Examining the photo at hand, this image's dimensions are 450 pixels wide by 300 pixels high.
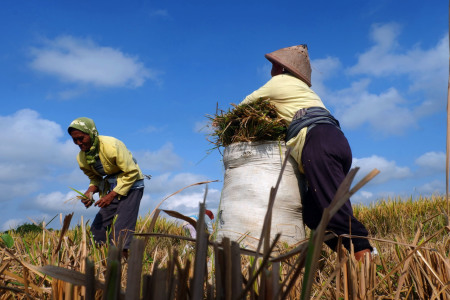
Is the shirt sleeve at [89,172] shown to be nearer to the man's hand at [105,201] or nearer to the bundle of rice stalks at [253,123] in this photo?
the man's hand at [105,201]

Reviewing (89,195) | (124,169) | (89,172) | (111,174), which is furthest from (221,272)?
(89,172)

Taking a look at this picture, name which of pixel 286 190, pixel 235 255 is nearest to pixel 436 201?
pixel 286 190

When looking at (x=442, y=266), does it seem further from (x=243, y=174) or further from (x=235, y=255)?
(x=243, y=174)

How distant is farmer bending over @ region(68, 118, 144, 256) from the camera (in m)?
4.34

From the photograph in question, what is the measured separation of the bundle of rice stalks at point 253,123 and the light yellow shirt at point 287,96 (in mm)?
60

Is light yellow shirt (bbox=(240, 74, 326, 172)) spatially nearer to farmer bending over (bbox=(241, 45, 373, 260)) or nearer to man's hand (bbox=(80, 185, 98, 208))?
farmer bending over (bbox=(241, 45, 373, 260))

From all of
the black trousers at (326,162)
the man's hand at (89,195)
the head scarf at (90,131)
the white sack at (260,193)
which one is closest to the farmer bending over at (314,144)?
the black trousers at (326,162)

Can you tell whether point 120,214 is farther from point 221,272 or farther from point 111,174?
point 221,272

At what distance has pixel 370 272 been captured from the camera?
4.18 feet

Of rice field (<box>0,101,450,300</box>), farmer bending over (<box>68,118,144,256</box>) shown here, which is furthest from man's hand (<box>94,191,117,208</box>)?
rice field (<box>0,101,450,300</box>)

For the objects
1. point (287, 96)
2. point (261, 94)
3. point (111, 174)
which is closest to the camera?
point (287, 96)

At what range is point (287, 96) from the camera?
3678mm

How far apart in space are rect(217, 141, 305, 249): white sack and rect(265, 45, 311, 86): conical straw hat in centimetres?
77

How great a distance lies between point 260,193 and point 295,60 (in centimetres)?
139
